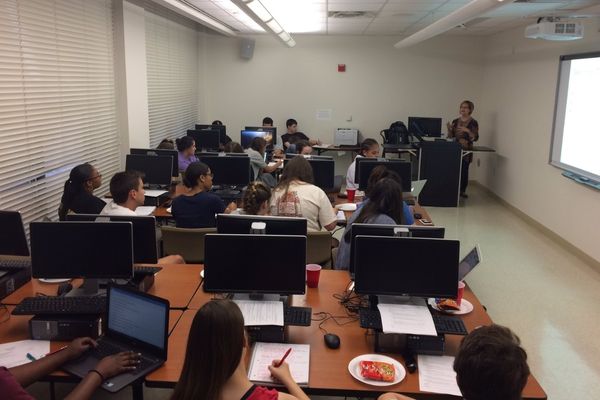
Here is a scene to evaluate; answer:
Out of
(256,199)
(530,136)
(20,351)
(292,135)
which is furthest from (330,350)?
(292,135)

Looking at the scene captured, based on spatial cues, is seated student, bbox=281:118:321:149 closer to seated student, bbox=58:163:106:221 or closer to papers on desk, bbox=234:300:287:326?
seated student, bbox=58:163:106:221

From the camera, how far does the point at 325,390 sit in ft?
6.86

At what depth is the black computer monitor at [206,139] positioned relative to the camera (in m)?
8.44

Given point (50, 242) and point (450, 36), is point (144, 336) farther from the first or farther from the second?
point (450, 36)

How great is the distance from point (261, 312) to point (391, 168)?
323 centimetres

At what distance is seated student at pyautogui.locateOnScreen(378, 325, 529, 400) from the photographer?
1565 millimetres

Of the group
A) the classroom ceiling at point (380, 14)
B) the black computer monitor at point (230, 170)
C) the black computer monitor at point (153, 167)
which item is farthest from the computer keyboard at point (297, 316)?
the classroom ceiling at point (380, 14)

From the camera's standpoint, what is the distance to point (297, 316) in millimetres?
2547

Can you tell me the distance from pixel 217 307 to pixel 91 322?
1009 mm

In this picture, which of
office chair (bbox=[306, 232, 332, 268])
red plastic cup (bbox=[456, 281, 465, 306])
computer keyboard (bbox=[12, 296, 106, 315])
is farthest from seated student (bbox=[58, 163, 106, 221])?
red plastic cup (bbox=[456, 281, 465, 306])

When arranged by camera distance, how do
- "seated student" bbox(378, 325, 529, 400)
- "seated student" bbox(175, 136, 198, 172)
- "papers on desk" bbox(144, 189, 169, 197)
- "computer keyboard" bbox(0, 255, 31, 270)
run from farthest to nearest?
"seated student" bbox(175, 136, 198, 172), "papers on desk" bbox(144, 189, 169, 197), "computer keyboard" bbox(0, 255, 31, 270), "seated student" bbox(378, 325, 529, 400)

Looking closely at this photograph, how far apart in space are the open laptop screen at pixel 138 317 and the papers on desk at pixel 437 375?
112 cm

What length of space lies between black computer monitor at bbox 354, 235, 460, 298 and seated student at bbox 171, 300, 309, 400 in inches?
39.6

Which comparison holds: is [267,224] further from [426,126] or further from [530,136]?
[426,126]
